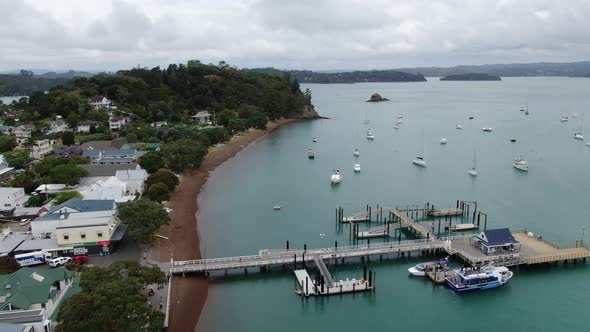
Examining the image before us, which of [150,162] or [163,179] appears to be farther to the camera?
[150,162]

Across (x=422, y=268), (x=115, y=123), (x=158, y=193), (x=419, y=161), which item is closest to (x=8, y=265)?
(x=158, y=193)

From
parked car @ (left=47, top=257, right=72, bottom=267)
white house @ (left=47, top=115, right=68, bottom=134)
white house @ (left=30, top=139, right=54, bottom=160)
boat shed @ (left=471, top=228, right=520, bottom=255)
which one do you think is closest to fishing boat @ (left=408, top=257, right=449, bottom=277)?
boat shed @ (left=471, top=228, right=520, bottom=255)

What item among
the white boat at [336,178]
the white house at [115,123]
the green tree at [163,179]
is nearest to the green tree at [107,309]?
the green tree at [163,179]

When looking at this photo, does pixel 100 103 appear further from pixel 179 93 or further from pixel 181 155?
pixel 181 155

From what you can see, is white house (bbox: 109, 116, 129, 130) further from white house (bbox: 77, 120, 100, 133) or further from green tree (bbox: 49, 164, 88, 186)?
green tree (bbox: 49, 164, 88, 186)

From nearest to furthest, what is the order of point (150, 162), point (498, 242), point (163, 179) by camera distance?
point (498, 242) < point (163, 179) < point (150, 162)

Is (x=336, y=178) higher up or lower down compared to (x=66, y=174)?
lower down
